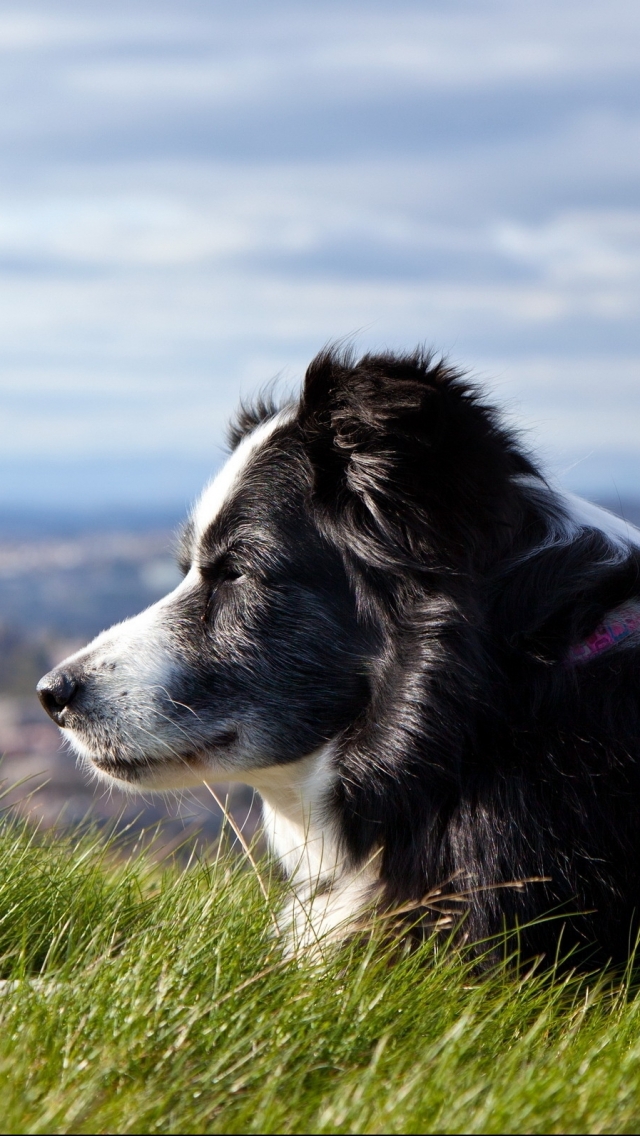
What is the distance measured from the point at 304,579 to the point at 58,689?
83cm

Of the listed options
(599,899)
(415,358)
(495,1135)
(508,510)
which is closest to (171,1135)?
(495,1135)

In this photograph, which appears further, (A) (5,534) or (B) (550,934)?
(A) (5,534)

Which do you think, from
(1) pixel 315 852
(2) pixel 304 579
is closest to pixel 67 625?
(1) pixel 315 852

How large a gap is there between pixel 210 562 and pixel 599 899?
4.99 ft

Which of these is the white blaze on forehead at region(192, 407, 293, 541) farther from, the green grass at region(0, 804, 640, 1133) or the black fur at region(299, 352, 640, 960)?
the green grass at region(0, 804, 640, 1133)

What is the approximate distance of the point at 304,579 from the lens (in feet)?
10.8

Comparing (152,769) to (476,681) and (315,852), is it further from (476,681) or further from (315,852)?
(476,681)

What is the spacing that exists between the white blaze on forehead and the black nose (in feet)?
1.98

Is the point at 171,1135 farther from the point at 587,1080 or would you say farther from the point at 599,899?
the point at 599,899

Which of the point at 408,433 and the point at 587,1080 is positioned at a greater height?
the point at 408,433

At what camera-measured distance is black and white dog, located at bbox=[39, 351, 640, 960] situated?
Answer: 2.86 meters

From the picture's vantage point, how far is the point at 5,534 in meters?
162

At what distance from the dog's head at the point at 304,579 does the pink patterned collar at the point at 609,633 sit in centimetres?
36

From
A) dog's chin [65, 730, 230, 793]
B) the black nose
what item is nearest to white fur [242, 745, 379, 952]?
dog's chin [65, 730, 230, 793]
